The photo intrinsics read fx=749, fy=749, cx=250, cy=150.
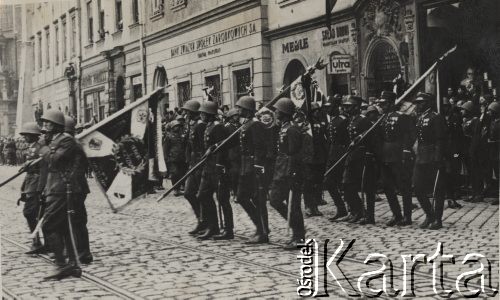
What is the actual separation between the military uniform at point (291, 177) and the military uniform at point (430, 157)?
1.77 m

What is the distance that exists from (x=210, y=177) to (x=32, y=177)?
2.04m

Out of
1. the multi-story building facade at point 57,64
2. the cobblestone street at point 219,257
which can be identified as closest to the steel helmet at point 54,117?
the cobblestone street at point 219,257

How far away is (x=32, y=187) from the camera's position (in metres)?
8.28

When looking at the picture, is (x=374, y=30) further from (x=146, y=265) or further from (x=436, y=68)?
(x=146, y=265)

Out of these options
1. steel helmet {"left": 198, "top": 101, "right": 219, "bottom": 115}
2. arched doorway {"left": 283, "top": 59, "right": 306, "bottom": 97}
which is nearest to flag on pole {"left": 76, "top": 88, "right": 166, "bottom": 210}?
steel helmet {"left": 198, "top": 101, "right": 219, "bottom": 115}

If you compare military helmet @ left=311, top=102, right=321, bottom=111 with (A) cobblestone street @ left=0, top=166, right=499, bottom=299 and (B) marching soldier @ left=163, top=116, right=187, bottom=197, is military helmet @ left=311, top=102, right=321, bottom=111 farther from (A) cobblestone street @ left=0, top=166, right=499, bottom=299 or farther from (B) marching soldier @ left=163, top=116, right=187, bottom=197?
(B) marching soldier @ left=163, top=116, right=187, bottom=197

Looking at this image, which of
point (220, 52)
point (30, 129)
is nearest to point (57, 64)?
point (220, 52)

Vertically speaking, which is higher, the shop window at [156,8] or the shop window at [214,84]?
the shop window at [156,8]

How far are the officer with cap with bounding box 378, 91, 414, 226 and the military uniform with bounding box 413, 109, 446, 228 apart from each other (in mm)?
313

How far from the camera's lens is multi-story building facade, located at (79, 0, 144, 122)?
530 inches

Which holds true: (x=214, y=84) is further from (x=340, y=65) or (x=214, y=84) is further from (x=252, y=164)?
(x=252, y=164)

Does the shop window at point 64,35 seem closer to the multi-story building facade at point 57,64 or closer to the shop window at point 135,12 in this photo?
the multi-story building facade at point 57,64

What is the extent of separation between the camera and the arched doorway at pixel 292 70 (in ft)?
56.4

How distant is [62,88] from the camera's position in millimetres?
14617
